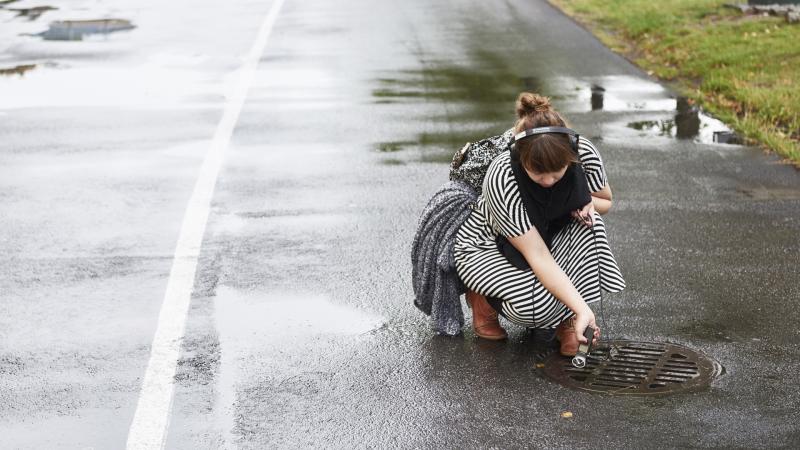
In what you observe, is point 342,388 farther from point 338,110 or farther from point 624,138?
point 338,110

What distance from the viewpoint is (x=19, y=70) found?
14164mm

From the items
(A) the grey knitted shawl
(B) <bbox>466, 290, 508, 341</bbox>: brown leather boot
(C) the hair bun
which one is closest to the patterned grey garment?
(A) the grey knitted shawl

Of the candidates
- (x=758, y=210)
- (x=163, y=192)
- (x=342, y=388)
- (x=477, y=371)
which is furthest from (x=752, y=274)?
(x=163, y=192)

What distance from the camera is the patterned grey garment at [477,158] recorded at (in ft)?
19.2

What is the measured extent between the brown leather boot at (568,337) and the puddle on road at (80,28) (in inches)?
493

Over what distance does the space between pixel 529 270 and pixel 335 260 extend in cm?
189

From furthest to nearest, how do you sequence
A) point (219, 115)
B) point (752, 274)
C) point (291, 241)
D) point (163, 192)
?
point (219, 115), point (163, 192), point (291, 241), point (752, 274)

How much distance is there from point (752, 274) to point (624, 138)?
3.82 m

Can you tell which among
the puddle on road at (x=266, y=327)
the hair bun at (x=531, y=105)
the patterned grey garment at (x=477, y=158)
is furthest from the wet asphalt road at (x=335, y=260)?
the hair bun at (x=531, y=105)

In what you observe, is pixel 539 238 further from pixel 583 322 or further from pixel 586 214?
pixel 583 322

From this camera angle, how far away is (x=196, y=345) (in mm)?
5875

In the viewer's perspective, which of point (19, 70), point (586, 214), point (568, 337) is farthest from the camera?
point (19, 70)

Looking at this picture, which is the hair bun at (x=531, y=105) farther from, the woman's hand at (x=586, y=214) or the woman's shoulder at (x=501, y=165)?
the woman's hand at (x=586, y=214)

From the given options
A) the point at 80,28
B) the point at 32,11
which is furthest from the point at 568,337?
the point at 32,11
